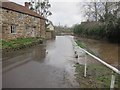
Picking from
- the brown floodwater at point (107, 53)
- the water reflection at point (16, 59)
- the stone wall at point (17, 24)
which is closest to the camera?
the water reflection at point (16, 59)

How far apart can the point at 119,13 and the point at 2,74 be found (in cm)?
2098

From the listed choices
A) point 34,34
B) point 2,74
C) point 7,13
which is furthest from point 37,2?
point 2,74

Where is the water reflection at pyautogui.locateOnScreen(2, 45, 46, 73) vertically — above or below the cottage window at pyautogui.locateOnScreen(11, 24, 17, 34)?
below

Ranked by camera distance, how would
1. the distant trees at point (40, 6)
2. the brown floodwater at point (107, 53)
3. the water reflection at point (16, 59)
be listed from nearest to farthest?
the water reflection at point (16, 59) < the brown floodwater at point (107, 53) < the distant trees at point (40, 6)

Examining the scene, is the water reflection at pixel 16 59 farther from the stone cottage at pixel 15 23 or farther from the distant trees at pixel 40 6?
the distant trees at pixel 40 6

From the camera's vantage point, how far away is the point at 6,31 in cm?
1892

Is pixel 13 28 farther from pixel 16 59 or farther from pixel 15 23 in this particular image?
pixel 16 59

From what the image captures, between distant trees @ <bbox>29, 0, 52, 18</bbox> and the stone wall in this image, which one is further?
distant trees @ <bbox>29, 0, 52, 18</bbox>

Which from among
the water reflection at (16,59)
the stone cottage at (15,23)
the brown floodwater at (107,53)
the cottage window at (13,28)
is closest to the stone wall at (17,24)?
the stone cottage at (15,23)

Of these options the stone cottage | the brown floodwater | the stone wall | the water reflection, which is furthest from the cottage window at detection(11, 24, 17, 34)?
the brown floodwater

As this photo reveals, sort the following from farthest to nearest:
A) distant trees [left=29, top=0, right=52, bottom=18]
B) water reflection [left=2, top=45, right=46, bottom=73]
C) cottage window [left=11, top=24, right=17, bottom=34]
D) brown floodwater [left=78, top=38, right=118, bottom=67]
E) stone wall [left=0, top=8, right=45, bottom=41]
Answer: distant trees [left=29, top=0, right=52, bottom=18] → cottage window [left=11, top=24, right=17, bottom=34] → stone wall [left=0, top=8, right=45, bottom=41] → brown floodwater [left=78, top=38, right=118, bottom=67] → water reflection [left=2, top=45, right=46, bottom=73]

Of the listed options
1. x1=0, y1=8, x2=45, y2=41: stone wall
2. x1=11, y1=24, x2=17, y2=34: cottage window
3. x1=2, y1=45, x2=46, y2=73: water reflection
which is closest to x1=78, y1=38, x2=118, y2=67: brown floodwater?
x1=2, y1=45, x2=46, y2=73: water reflection

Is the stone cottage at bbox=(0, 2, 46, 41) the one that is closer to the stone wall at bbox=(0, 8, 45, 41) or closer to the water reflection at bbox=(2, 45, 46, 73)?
the stone wall at bbox=(0, 8, 45, 41)

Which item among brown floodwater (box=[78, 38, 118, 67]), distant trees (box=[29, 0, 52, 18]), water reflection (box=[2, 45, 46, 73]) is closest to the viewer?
water reflection (box=[2, 45, 46, 73])
